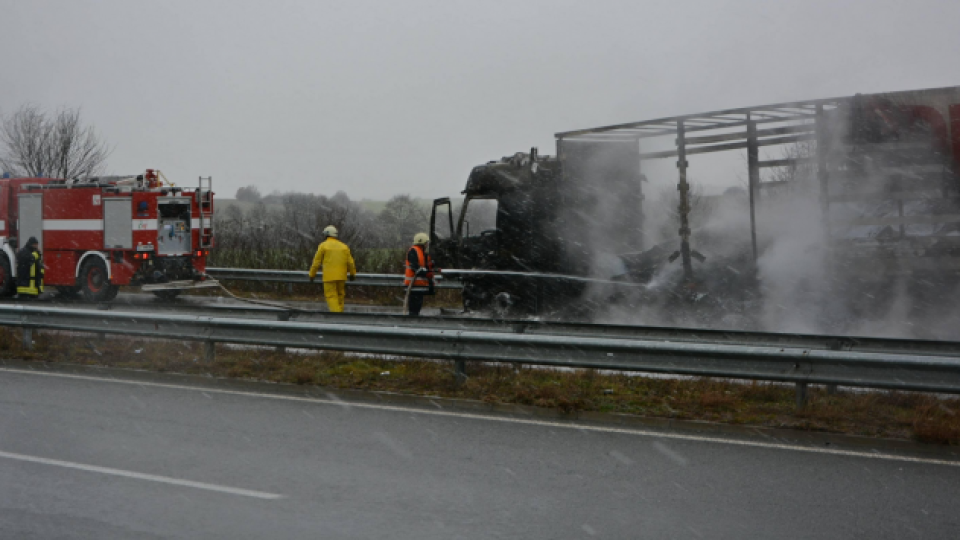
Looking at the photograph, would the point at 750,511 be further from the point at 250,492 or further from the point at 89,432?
the point at 89,432

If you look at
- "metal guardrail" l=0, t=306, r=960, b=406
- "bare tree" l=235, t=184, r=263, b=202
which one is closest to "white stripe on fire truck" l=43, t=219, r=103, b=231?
"metal guardrail" l=0, t=306, r=960, b=406

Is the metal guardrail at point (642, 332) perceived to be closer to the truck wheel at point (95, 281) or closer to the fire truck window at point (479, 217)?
the fire truck window at point (479, 217)

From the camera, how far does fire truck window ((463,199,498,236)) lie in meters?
13.9

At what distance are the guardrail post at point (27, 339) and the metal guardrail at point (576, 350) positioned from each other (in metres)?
0.76

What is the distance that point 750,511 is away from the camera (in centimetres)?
504

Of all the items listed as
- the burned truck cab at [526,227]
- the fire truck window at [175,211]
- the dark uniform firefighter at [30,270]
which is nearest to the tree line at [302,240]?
the fire truck window at [175,211]

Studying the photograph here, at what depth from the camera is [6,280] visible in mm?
20188

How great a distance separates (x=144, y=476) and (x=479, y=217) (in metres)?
8.84

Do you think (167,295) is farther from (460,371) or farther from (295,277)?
(460,371)

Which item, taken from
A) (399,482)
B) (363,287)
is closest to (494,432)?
(399,482)

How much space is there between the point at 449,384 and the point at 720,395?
2661mm

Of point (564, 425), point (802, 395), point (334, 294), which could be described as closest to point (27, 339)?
point (334, 294)

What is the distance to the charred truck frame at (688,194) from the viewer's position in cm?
990

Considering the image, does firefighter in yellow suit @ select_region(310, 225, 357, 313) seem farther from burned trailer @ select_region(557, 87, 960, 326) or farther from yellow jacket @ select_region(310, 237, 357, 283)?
burned trailer @ select_region(557, 87, 960, 326)
